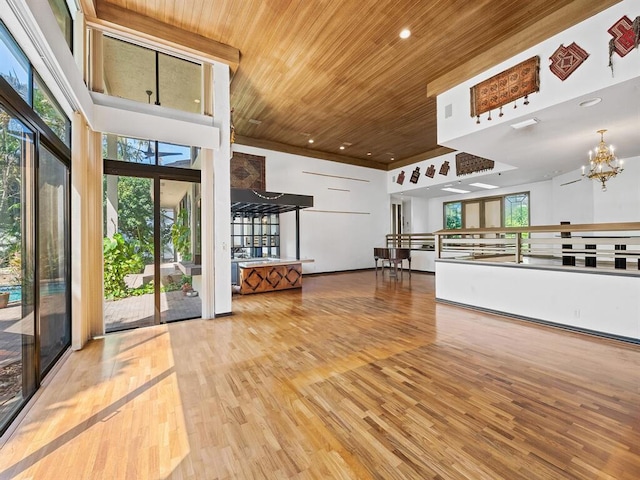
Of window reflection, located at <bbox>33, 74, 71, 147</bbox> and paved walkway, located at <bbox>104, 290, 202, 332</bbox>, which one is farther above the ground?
window reflection, located at <bbox>33, 74, 71, 147</bbox>

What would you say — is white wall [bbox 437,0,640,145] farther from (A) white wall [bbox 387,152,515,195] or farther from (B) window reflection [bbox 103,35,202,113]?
(B) window reflection [bbox 103,35,202,113]

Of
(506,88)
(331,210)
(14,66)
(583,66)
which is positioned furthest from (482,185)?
(14,66)

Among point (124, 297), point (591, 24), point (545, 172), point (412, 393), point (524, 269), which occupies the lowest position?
point (412, 393)

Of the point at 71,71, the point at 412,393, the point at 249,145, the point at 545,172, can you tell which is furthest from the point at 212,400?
the point at 545,172

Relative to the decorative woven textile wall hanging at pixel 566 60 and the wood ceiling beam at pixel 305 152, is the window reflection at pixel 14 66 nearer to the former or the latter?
the decorative woven textile wall hanging at pixel 566 60

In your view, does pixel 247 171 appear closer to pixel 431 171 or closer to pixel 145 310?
pixel 145 310

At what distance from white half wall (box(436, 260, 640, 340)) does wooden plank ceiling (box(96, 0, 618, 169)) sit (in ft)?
9.96

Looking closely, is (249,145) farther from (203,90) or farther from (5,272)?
(5,272)

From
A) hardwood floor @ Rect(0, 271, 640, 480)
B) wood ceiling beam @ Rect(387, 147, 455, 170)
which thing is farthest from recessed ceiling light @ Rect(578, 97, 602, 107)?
wood ceiling beam @ Rect(387, 147, 455, 170)

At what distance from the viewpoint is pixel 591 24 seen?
3393 mm

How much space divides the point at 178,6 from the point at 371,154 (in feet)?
24.8

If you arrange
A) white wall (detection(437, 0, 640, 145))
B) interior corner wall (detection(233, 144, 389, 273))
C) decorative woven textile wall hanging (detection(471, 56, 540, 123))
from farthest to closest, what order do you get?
interior corner wall (detection(233, 144, 389, 273)) → decorative woven textile wall hanging (detection(471, 56, 540, 123)) → white wall (detection(437, 0, 640, 145))

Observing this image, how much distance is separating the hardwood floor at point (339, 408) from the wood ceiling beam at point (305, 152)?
21.1 ft

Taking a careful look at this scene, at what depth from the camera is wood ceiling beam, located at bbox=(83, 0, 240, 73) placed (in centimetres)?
390
